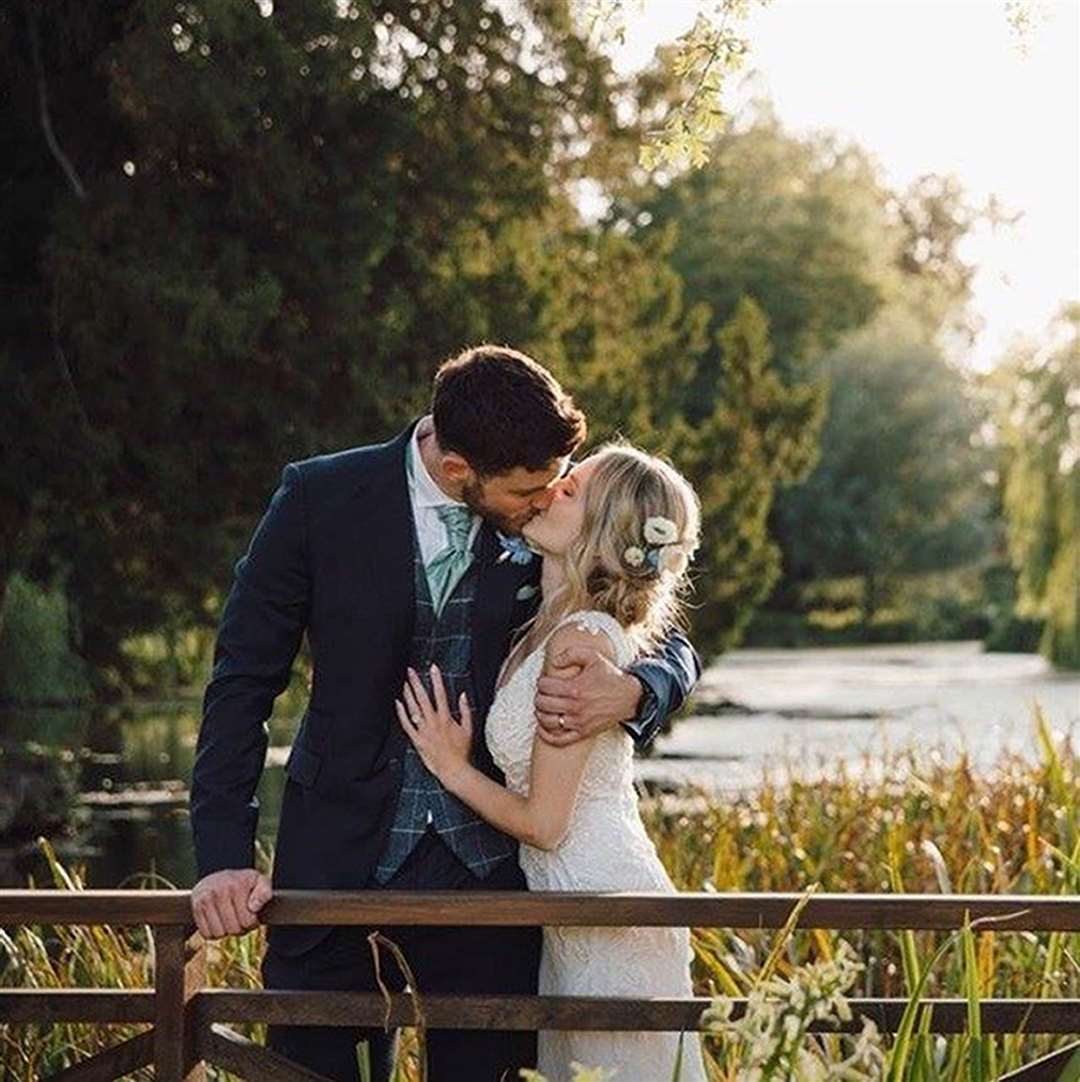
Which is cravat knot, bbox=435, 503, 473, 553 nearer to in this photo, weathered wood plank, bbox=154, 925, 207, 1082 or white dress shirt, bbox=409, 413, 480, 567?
white dress shirt, bbox=409, 413, 480, 567

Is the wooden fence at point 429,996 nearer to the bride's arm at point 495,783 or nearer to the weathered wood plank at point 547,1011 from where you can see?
the weathered wood plank at point 547,1011

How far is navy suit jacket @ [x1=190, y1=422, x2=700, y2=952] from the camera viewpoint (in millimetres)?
3600

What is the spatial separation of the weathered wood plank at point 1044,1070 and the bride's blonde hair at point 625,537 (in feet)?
2.75

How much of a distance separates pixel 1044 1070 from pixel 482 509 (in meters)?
1.09

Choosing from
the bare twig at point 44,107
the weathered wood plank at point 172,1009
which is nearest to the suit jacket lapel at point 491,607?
the weathered wood plank at point 172,1009

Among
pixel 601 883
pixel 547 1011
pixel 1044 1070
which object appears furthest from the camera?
pixel 601 883

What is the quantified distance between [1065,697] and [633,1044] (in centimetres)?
2641

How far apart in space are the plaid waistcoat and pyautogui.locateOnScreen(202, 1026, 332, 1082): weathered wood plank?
34 centimetres

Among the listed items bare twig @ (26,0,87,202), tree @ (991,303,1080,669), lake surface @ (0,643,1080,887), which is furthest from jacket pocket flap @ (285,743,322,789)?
tree @ (991,303,1080,669)

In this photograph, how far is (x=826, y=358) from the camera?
48.3m

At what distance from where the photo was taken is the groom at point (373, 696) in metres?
3.60

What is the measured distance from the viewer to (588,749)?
357 centimetres

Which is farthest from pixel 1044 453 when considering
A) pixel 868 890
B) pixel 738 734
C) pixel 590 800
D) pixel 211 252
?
pixel 590 800

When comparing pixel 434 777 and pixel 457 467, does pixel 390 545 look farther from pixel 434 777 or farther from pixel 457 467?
pixel 434 777
